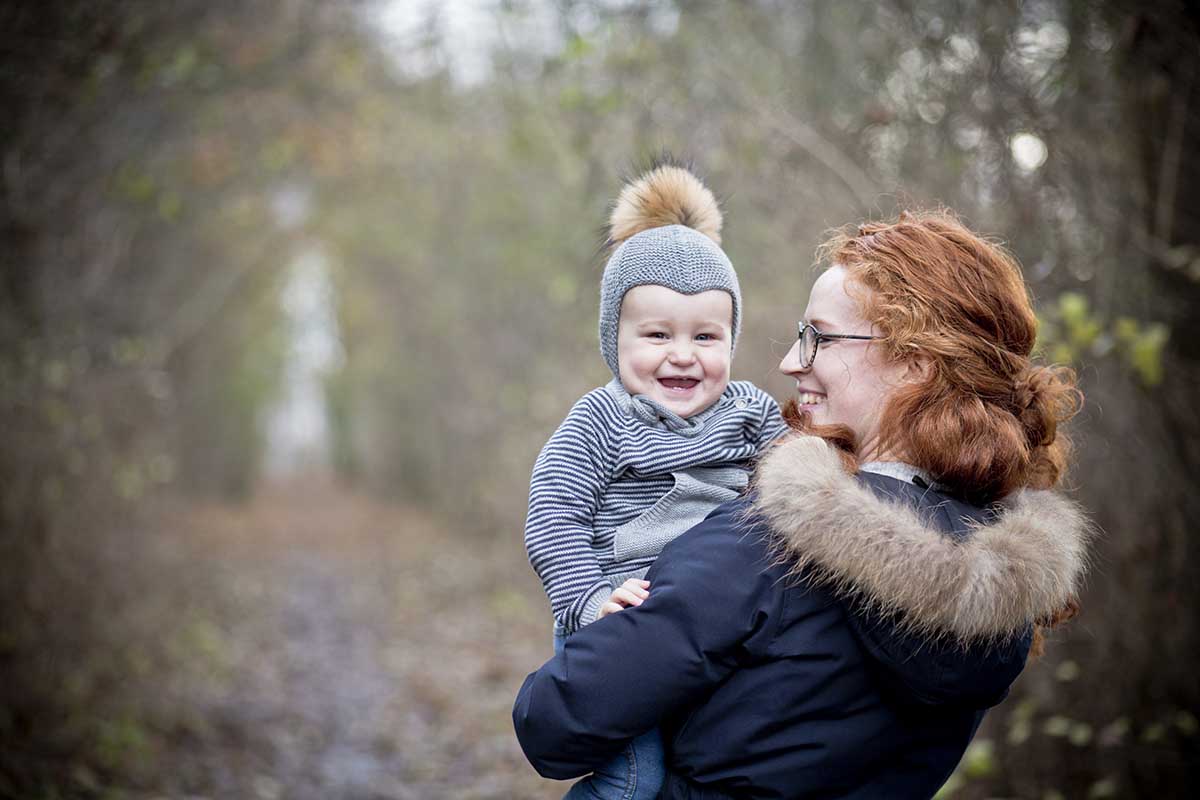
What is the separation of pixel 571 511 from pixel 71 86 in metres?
5.20

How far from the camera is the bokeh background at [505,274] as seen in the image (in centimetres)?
477

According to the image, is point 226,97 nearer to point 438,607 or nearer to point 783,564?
point 438,607

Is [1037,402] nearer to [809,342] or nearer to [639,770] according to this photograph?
[809,342]

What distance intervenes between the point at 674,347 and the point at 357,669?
7838mm

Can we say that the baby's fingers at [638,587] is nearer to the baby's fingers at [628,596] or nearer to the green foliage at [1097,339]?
the baby's fingers at [628,596]

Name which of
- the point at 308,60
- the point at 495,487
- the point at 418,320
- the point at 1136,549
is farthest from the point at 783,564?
the point at 418,320

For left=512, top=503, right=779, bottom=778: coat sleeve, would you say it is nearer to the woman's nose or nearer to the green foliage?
the woman's nose

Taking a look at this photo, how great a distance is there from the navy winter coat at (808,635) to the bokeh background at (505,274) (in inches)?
44.8

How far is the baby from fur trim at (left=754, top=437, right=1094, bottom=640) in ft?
1.26

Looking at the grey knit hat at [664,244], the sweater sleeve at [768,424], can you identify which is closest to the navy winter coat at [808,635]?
the sweater sleeve at [768,424]

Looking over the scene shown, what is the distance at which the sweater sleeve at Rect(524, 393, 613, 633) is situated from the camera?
7.48 ft

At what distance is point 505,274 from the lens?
1422cm

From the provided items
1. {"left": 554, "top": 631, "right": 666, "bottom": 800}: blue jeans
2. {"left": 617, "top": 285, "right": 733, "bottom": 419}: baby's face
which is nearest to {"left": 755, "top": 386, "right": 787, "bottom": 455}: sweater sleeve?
{"left": 617, "top": 285, "right": 733, "bottom": 419}: baby's face

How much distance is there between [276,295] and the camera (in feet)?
71.5
